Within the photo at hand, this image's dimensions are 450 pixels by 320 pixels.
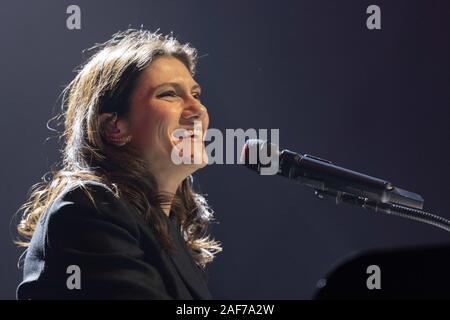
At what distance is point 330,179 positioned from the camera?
3.84ft

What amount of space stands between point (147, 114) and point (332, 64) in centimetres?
85

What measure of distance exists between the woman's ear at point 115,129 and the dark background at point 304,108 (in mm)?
599

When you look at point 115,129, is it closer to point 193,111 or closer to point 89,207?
point 193,111

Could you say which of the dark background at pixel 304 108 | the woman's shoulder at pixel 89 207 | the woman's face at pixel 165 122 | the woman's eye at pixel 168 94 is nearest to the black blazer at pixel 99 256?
the woman's shoulder at pixel 89 207

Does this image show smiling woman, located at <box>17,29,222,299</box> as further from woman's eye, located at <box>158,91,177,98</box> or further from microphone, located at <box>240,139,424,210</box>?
microphone, located at <box>240,139,424,210</box>

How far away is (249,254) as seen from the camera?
2.07 m

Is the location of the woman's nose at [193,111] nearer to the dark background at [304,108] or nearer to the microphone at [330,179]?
the microphone at [330,179]

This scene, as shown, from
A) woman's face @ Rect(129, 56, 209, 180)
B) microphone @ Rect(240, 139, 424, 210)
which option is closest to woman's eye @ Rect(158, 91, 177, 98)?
woman's face @ Rect(129, 56, 209, 180)

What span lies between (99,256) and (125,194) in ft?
0.78

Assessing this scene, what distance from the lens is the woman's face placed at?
54.9 inches

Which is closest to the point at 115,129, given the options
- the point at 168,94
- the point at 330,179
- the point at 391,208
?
the point at 168,94

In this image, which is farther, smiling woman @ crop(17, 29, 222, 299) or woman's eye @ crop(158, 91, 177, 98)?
woman's eye @ crop(158, 91, 177, 98)

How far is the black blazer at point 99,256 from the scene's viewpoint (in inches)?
41.3

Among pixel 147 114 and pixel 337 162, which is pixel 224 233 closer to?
pixel 337 162
